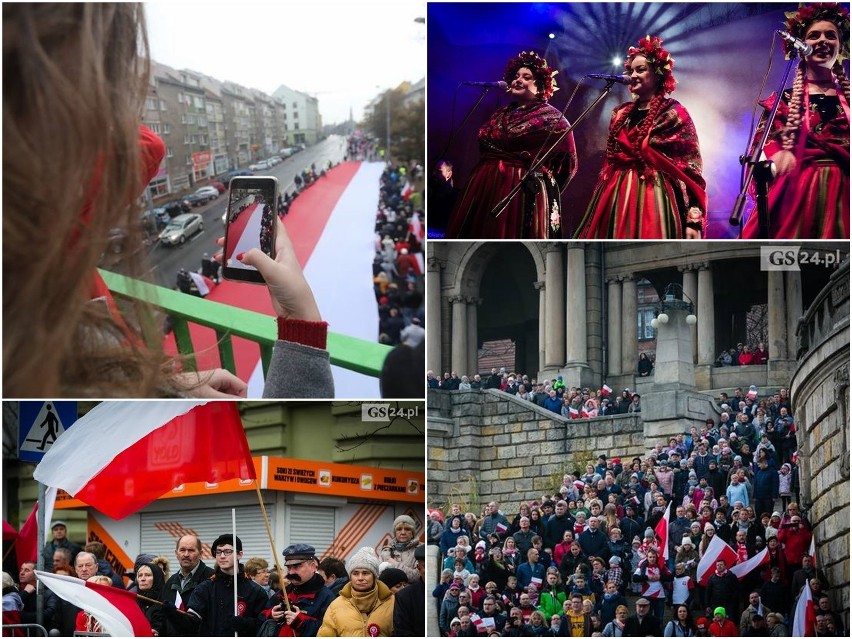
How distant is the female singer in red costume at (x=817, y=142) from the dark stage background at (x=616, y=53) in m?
0.17

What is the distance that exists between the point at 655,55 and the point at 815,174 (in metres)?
1.20

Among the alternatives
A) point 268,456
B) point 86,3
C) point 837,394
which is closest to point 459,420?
point 268,456

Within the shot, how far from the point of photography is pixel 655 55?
7301mm

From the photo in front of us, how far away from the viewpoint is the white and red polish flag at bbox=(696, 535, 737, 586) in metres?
7.32

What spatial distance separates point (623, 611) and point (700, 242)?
2.26m

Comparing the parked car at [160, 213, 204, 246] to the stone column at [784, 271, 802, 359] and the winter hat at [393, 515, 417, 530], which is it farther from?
the stone column at [784, 271, 802, 359]

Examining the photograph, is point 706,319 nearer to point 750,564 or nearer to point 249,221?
point 750,564

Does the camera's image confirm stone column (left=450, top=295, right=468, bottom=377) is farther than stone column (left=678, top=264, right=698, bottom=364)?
Yes

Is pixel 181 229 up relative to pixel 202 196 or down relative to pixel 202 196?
down

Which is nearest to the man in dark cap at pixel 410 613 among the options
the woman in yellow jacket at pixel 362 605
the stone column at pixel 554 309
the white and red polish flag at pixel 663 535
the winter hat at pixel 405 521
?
the woman in yellow jacket at pixel 362 605

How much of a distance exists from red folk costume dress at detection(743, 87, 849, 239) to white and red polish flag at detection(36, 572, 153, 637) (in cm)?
429

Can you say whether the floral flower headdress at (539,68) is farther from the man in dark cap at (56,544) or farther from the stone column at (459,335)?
the man in dark cap at (56,544)

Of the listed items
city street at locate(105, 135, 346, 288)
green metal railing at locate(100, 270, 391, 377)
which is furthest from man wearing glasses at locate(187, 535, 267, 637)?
city street at locate(105, 135, 346, 288)

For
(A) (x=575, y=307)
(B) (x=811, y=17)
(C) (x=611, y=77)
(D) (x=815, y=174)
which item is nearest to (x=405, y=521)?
(A) (x=575, y=307)
